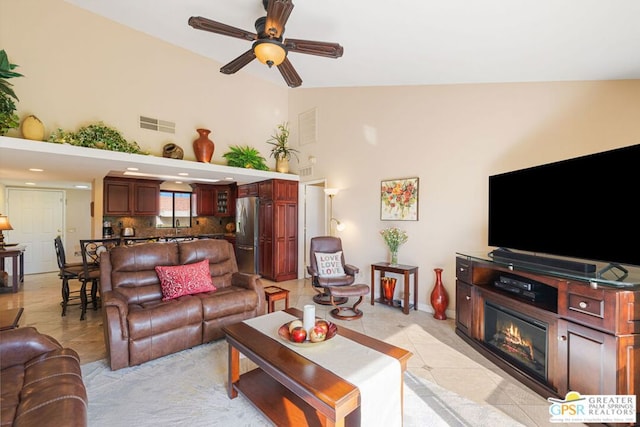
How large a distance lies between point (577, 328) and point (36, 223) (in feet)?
31.2

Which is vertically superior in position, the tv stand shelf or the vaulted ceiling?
the vaulted ceiling

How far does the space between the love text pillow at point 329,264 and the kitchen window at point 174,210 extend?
423 centimetres

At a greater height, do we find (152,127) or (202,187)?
(152,127)

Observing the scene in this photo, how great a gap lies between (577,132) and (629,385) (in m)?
2.31

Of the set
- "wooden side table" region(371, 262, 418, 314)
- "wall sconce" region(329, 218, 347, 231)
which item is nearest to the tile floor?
"wooden side table" region(371, 262, 418, 314)

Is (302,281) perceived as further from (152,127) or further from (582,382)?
(582,382)

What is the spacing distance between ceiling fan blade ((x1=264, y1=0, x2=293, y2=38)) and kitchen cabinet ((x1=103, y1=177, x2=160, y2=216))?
5018 mm

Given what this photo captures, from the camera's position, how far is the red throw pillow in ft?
9.44

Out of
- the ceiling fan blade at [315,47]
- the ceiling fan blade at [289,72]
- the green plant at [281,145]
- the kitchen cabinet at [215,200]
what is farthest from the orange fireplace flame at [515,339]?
the kitchen cabinet at [215,200]

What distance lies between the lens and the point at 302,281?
18.3 feet

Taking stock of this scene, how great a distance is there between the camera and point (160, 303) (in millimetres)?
2715

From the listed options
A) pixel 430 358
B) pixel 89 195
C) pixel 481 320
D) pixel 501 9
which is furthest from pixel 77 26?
pixel 481 320

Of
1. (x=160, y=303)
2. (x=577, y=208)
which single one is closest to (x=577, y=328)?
(x=577, y=208)

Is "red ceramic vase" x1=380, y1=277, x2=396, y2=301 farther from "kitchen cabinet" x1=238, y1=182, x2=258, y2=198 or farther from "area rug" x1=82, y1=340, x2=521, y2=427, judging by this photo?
"kitchen cabinet" x1=238, y1=182, x2=258, y2=198
